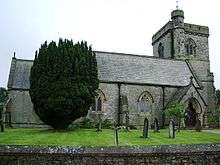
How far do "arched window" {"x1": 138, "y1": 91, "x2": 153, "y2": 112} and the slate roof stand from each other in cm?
139

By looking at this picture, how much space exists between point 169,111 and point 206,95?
38.3ft

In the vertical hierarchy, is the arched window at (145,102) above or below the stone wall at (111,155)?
above

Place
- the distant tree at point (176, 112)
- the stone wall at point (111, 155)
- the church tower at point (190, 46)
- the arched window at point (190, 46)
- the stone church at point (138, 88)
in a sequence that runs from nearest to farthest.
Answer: the stone wall at point (111, 155), the distant tree at point (176, 112), the stone church at point (138, 88), the church tower at point (190, 46), the arched window at point (190, 46)

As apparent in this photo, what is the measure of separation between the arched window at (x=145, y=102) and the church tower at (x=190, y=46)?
8548 millimetres

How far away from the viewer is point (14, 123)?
107 ft

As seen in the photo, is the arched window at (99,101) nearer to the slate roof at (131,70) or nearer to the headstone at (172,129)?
the slate roof at (131,70)

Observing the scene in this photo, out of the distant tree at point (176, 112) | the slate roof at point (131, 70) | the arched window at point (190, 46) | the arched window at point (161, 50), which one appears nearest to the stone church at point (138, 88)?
the slate roof at point (131, 70)

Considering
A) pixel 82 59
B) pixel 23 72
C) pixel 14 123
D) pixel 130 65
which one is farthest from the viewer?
pixel 130 65

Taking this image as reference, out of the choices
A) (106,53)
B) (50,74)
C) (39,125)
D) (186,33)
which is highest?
(186,33)

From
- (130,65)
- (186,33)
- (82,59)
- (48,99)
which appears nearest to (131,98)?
(130,65)

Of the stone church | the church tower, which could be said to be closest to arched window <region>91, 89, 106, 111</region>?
the stone church

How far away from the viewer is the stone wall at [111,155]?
418 inches

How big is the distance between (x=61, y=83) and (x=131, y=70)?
1230 cm

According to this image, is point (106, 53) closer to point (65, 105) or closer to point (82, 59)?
point (82, 59)
